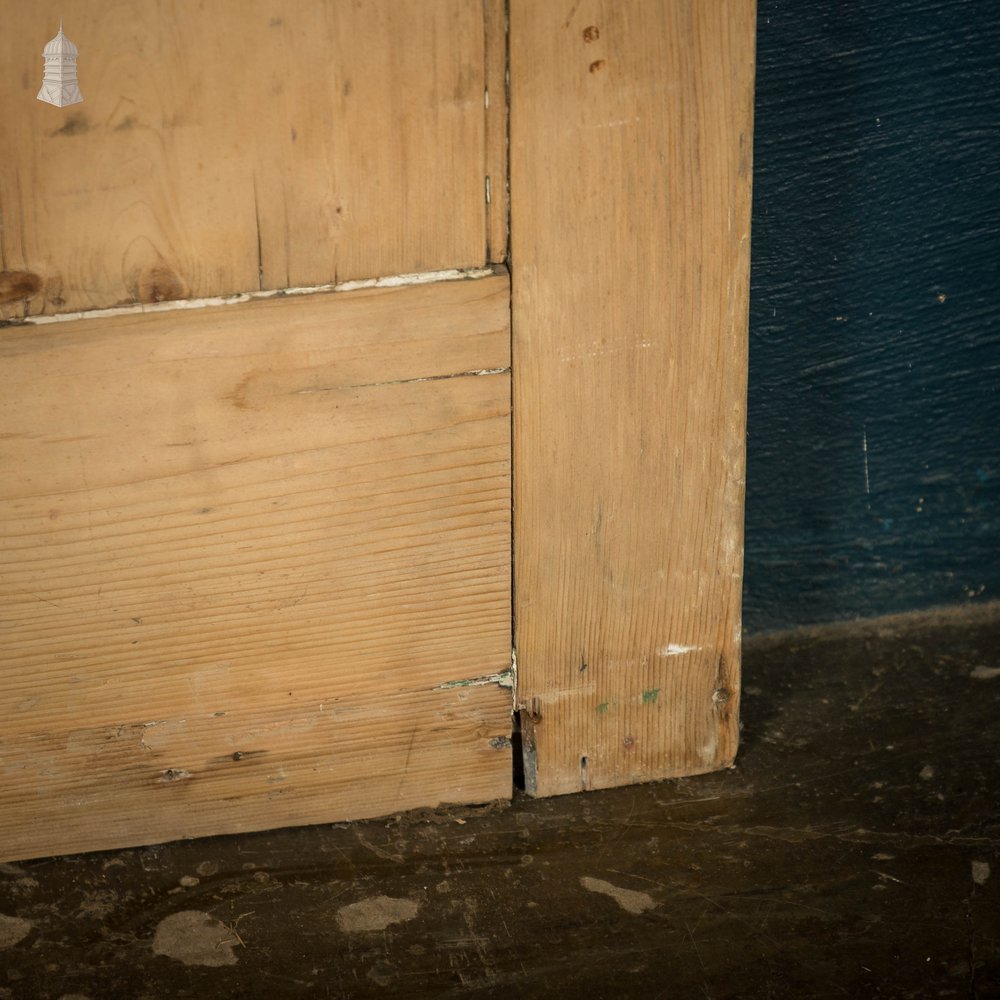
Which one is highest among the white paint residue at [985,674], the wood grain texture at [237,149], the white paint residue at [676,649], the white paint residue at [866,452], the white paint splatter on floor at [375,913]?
the wood grain texture at [237,149]

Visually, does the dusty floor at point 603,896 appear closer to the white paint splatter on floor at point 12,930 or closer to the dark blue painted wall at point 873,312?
the white paint splatter on floor at point 12,930

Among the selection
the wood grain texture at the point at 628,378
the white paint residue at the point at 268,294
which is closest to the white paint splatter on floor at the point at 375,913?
the wood grain texture at the point at 628,378

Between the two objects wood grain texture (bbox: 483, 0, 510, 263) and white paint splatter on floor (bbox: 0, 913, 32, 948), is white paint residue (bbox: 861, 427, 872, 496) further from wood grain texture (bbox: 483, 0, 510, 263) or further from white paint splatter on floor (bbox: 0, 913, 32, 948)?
white paint splatter on floor (bbox: 0, 913, 32, 948)

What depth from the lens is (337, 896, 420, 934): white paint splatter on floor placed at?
1.49 metres

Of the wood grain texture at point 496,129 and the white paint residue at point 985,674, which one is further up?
the wood grain texture at point 496,129

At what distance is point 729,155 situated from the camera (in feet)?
4.55

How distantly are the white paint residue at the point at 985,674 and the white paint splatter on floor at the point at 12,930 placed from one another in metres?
1.30

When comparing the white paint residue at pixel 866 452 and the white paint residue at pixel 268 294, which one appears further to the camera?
the white paint residue at pixel 866 452

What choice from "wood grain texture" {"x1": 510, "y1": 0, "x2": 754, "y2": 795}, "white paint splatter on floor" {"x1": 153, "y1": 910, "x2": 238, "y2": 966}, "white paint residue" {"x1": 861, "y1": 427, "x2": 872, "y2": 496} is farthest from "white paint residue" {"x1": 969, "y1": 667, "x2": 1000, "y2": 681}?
"white paint splatter on floor" {"x1": 153, "y1": 910, "x2": 238, "y2": 966}

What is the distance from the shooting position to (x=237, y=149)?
1295 millimetres

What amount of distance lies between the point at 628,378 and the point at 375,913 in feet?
2.21

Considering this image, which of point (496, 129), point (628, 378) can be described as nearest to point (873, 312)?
point (628, 378)

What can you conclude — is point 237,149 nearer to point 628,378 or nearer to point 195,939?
point 628,378

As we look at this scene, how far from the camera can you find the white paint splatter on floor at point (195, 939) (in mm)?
1456
